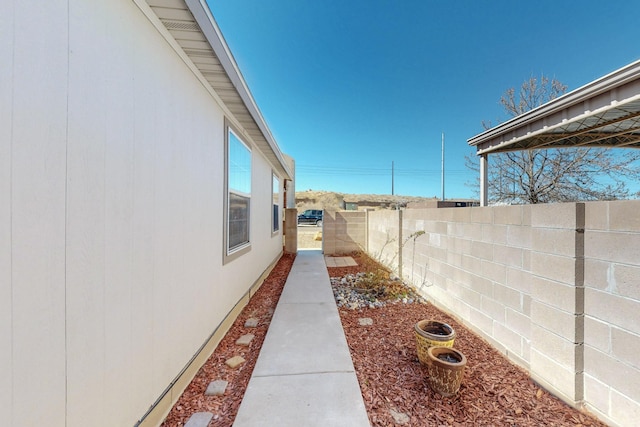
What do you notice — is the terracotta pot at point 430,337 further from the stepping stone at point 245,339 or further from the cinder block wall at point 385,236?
the cinder block wall at point 385,236

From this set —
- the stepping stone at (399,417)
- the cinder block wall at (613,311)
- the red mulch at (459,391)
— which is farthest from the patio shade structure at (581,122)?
the stepping stone at (399,417)

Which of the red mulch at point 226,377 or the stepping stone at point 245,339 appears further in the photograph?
the stepping stone at point 245,339

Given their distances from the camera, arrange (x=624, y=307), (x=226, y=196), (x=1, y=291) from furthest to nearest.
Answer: (x=226, y=196), (x=624, y=307), (x=1, y=291)

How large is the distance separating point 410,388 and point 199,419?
1.65 meters

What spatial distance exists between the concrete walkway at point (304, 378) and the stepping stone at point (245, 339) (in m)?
0.23

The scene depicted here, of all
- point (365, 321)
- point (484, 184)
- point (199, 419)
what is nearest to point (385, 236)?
point (484, 184)

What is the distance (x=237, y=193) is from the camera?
377 cm

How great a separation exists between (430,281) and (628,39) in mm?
6106

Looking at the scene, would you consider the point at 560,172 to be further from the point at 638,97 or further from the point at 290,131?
the point at 290,131

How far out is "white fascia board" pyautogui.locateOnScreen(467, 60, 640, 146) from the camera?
2679mm

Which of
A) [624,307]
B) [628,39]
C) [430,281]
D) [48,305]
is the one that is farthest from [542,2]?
[48,305]

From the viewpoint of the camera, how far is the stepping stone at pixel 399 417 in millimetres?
1728

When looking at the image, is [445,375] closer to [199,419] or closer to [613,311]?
[613,311]

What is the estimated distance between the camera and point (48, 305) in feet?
3.44
